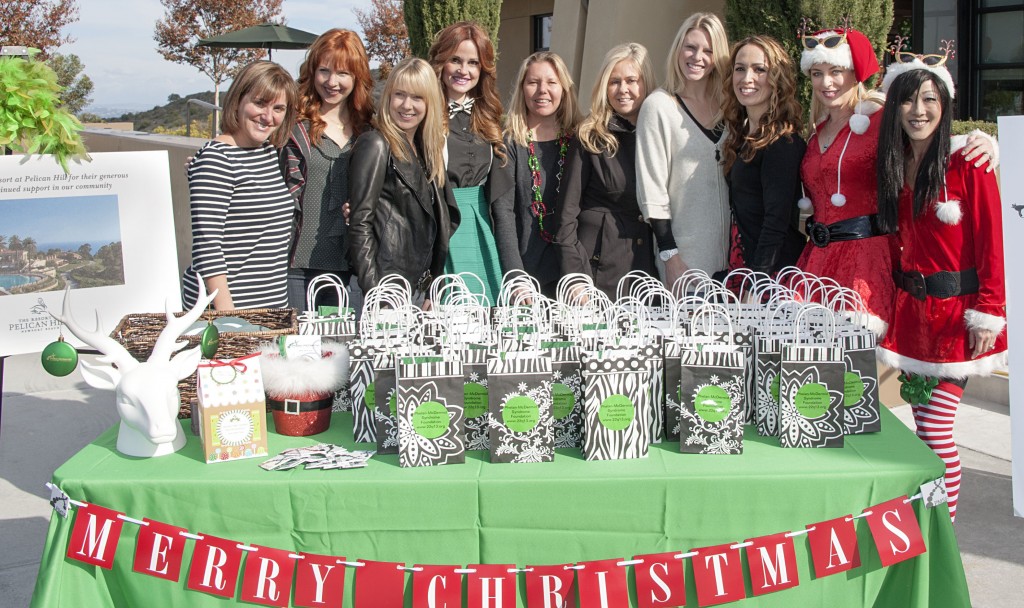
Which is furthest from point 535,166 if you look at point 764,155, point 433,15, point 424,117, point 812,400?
point 433,15

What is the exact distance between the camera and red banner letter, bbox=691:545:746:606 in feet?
6.63

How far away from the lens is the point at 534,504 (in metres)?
2.04

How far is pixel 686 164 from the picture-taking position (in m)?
3.46

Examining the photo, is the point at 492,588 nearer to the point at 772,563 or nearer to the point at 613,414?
the point at 613,414

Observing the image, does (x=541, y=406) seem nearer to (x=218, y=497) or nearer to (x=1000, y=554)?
(x=218, y=497)

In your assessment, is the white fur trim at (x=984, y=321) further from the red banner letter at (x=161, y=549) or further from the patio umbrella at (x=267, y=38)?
the patio umbrella at (x=267, y=38)

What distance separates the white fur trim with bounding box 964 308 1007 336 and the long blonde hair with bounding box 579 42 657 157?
56.3 inches

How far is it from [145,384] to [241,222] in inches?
44.9

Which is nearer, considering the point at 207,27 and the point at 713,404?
the point at 713,404

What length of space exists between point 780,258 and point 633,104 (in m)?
0.86

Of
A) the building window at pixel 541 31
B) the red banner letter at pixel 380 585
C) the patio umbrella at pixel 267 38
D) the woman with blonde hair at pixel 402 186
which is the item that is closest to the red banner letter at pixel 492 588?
the red banner letter at pixel 380 585

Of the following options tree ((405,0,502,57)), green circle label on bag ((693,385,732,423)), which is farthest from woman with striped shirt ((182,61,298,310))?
tree ((405,0,502,57))

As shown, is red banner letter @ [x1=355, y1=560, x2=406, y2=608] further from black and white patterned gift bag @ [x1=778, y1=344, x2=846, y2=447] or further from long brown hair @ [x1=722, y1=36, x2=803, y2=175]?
long brown hair @ [x1=722, y1=36, x2=803, y2=175]

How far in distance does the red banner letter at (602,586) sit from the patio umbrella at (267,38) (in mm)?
11405
